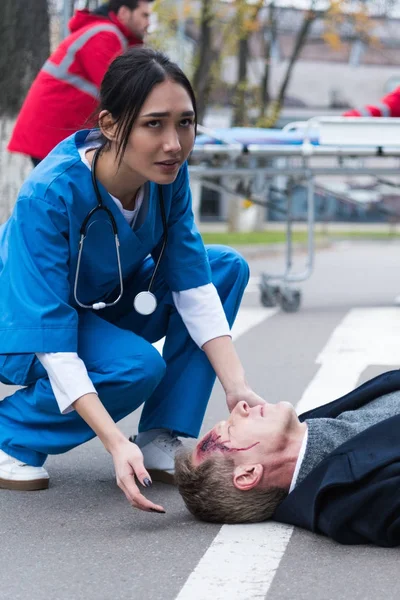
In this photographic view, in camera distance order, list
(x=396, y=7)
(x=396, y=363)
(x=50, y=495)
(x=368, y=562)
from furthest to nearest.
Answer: (x=396, y=7), (x=396, y=363), (x=50, y=495), (x=368, y=562)

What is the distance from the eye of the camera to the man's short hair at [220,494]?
11.6 feet

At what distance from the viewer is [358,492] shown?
3.29 m

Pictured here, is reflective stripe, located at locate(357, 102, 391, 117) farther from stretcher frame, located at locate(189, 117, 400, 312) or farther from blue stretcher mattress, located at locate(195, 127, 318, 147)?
blue stretcher mattress, located at locate(195, 127, 318, 147)

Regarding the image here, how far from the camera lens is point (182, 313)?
4203 mm

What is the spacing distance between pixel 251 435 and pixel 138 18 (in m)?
3.78

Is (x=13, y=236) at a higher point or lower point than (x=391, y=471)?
higher

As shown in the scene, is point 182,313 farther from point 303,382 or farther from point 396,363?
point 396,363

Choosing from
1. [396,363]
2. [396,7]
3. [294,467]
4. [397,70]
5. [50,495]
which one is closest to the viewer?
[294,467]

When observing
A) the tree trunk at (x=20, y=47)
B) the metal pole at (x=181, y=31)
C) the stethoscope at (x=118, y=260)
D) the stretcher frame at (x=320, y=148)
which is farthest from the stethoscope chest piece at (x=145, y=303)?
the metal pole at (x=181, y=31)

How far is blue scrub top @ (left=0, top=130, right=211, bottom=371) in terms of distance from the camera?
3.66 meters

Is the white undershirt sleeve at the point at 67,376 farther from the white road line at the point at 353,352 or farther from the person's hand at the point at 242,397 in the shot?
the white road line at the point at 353,352

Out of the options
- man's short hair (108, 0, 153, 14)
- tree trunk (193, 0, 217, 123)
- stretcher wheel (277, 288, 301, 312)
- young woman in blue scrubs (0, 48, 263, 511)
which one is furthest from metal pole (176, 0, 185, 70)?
young woman in blue scrubs (0, 48, 263, 511)

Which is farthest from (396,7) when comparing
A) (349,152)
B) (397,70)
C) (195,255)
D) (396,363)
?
(195,255)

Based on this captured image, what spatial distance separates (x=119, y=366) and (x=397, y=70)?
149 ft
